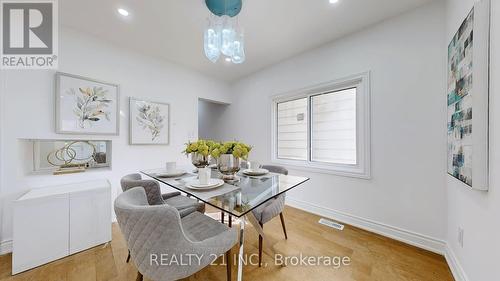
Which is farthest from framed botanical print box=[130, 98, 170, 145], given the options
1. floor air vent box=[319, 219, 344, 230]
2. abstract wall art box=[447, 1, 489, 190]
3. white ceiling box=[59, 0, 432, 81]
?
abstract wall art box=[447, 1, 489, 190]

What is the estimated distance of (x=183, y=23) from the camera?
6.80 feet

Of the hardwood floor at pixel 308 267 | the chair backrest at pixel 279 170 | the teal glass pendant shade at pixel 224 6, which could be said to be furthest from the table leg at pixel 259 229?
the teal glass pendant shade at pixel 224 6

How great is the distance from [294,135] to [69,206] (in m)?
3.10

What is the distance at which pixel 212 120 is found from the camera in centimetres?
473

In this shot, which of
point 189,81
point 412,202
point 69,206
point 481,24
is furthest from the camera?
point 189,81

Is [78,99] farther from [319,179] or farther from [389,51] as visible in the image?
[389,51]

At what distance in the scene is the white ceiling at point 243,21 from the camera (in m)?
1.79

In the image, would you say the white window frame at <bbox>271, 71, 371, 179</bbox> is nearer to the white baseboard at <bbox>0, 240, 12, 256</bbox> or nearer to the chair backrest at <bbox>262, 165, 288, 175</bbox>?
the chair backrest at <bbox>262, 165, 288, 175</bbox>

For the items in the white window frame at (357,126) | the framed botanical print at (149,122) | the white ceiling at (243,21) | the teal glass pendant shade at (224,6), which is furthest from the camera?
the framed botanical print at (149,122)

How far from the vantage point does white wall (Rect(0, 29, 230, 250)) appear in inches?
70.5

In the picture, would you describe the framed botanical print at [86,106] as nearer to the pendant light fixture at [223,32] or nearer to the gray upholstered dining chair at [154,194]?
the gray upholstered dining chair at [154,194]

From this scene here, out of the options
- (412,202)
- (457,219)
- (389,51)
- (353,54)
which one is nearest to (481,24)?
(389,51)

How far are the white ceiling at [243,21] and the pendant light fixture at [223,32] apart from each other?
0.16 meters

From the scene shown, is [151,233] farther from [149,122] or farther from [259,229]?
[149,122]
